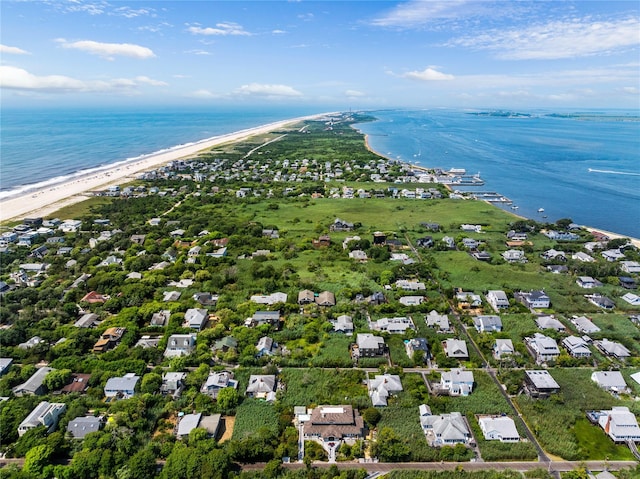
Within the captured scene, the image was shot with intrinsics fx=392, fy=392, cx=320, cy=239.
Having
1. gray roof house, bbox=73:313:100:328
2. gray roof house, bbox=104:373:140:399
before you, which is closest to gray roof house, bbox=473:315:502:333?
gray roof house, bbox=104:373:140:399

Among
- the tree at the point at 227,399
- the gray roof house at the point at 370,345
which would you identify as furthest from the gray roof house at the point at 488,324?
the tree at the point at 227,399

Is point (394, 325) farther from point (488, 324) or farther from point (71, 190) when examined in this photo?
point (71, 190)

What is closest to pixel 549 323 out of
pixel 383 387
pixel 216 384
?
pixel 383 387

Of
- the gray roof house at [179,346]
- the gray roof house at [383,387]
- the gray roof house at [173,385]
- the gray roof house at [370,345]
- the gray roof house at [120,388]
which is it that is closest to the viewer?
the gray roof house at [383,387]

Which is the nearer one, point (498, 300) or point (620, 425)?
point (620, 425)

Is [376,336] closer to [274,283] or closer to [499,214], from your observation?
[274,283]

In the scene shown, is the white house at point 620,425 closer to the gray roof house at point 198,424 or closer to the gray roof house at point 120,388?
the gray roof house at point 198,424

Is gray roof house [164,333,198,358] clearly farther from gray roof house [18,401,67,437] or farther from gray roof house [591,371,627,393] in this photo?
gray roof house [591,371,627,393]
